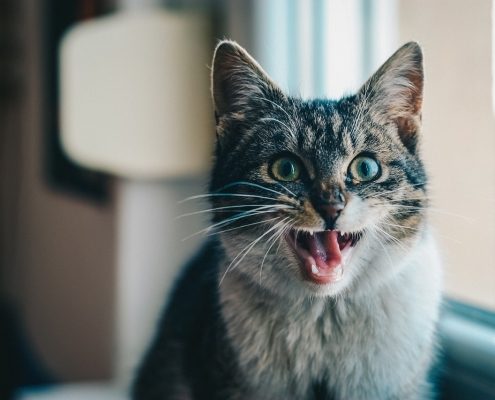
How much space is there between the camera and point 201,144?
3.76 feet

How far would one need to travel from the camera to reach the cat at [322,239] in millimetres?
527

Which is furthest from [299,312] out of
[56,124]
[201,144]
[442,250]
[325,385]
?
[56,124]

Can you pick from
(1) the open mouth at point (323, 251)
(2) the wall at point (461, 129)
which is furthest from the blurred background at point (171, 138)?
(1) the open mouth at point (323, 251)

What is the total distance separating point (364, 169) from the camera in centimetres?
55

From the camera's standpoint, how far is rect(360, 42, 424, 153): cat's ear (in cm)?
52

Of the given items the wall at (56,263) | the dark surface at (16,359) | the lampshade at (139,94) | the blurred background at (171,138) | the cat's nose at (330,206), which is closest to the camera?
the cat's nose at (330,206)

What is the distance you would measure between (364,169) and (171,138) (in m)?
0.65

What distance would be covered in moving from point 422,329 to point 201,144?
0.62 m

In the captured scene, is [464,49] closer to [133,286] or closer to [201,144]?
[201,144]

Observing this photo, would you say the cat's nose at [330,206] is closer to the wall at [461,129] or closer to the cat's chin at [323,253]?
the cat's chin at [323,253]

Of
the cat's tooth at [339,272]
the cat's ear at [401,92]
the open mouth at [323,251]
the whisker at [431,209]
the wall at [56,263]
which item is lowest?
the wall at [56,263]

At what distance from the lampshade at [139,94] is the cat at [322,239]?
0.44 metres

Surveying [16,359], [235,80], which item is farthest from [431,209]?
[16,359]

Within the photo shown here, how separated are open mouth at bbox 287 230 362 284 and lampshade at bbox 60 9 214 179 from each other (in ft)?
1.87
